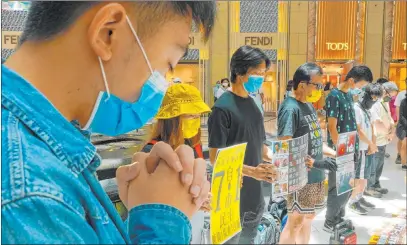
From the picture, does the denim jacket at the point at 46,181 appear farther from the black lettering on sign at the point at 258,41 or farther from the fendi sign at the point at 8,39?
the black lettering on sign at the point at 258,41

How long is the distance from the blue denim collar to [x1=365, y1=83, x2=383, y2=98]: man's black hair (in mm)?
959

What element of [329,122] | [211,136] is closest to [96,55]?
[211,136]

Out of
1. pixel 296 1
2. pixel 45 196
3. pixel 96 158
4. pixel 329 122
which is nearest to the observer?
pixel 45 196

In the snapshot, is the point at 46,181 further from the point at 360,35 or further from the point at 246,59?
the point at 360,35

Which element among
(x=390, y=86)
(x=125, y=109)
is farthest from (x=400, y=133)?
(x=125, y=109)

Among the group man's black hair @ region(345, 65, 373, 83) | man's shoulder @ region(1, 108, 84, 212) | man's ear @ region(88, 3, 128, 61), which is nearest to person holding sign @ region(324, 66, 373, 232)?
man's black hair @ region(345, 65, 373, 83)

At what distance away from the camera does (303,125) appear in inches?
45.3

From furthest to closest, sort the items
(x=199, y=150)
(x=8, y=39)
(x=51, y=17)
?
1. (x=199, y=150)
2. (x=8, y=39)
3. (x=51, y=17)

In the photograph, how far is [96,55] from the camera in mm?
486

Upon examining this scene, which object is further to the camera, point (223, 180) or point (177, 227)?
point (223, 180)

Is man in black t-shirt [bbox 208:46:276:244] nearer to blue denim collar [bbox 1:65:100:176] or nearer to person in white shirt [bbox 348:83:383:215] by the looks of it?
person in white shirt [bbox 348:83:383:215]

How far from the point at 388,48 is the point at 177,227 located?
864mm

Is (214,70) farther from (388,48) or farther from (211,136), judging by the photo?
(388,48)

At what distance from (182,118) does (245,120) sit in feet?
0.57
